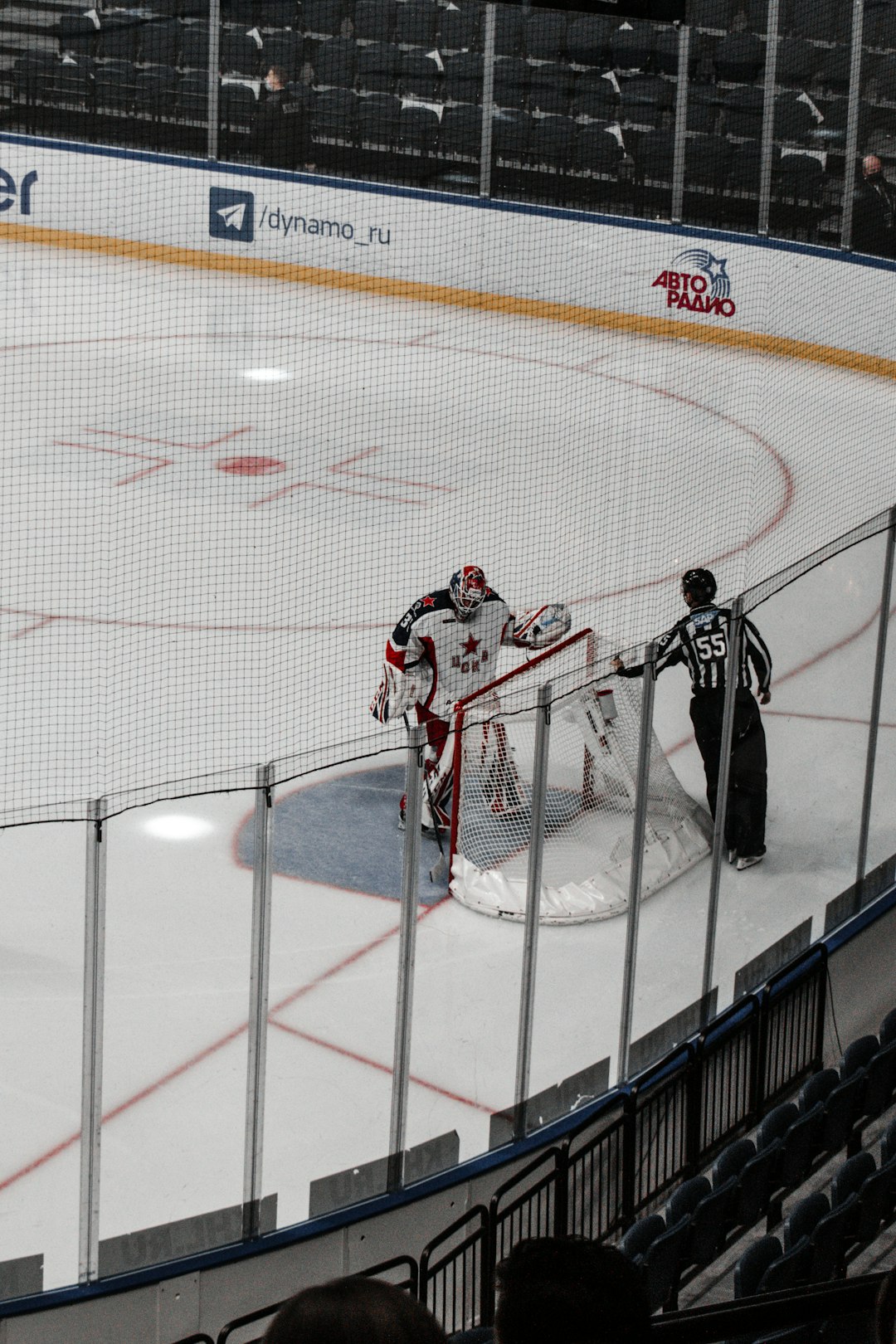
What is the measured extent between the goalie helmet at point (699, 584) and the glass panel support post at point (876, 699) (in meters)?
0.64

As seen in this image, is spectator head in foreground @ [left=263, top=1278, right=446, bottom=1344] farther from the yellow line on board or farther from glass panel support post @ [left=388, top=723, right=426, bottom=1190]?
the yellow line on board

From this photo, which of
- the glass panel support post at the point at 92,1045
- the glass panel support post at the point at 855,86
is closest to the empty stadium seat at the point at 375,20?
the glass panel support post at the point at 855,86

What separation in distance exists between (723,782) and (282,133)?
9.45 m

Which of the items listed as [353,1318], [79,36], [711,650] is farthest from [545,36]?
[353,1318]

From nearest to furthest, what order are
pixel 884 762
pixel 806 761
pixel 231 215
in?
pixel 806 761 → pixel 884 762 → pixel 231 215

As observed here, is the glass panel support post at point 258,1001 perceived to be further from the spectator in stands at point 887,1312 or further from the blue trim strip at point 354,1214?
the spectator in stands at point 887,1312

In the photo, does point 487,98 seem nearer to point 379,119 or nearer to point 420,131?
point 420,131

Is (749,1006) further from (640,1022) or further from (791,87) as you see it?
(791,87)

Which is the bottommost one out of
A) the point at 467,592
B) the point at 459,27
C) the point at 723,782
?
the point at 723,782

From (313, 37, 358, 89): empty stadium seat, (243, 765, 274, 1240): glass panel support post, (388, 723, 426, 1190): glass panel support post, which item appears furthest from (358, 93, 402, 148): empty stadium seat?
(243, 765, 274, 1240): glass panel support post

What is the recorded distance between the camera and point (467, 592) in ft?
19.3

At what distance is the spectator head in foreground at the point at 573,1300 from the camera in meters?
1.62

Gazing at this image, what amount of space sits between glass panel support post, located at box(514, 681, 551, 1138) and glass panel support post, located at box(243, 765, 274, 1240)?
2.33ft

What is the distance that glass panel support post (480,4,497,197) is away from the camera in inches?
495
